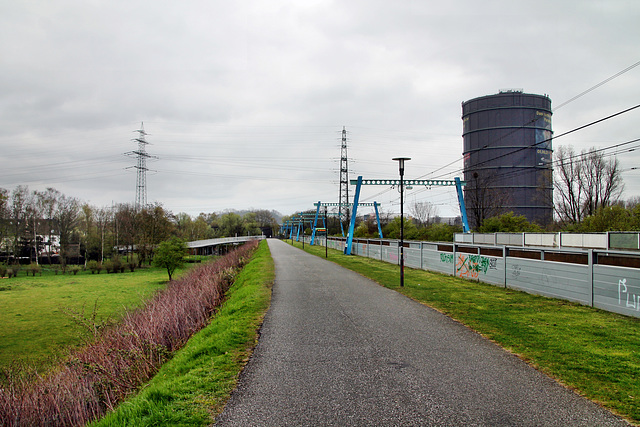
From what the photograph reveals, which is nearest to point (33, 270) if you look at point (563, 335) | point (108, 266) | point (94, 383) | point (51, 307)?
point (108, 266)

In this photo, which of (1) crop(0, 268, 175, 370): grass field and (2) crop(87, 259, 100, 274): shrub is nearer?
→ (1) crop(0, 268, 175, 370): grass field

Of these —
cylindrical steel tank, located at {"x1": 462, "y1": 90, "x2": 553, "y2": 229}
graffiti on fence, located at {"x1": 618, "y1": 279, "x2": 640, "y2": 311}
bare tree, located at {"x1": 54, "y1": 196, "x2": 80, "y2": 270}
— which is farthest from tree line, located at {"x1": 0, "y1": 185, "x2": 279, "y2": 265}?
graffiti on fence, located at {"x1": 618, "y1": 279, "x2": 640, "y2": 311}

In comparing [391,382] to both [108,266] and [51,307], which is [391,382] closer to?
[51,307]

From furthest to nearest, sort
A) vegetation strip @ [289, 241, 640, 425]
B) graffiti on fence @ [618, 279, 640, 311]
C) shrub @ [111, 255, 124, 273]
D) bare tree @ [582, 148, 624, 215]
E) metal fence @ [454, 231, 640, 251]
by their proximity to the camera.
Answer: shrub @ [111, 255, 124, 273]
bare tree @ [582, 148, 624, 215]
metal fence @ [454, 231, 640, 251]
graffiti on fence @ [618, 279, 640, 311]
vegetation strip @ [289, 241, 640, 425]

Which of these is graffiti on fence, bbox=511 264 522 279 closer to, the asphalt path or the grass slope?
the asphalt path

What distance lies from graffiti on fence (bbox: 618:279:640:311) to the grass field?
15.1 m

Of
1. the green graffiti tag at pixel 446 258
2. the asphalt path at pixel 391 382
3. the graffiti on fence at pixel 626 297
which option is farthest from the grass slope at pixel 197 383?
the green graffiti tag at pixel 446 258

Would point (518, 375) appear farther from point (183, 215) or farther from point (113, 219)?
point (183, 215)

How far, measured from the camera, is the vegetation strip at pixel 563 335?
5.11m

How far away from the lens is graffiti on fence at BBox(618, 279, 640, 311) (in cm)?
926

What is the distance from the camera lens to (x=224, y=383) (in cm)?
534

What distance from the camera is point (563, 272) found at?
39.2ft

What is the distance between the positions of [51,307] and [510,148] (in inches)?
2460

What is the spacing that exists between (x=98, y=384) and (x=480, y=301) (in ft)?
33.7
